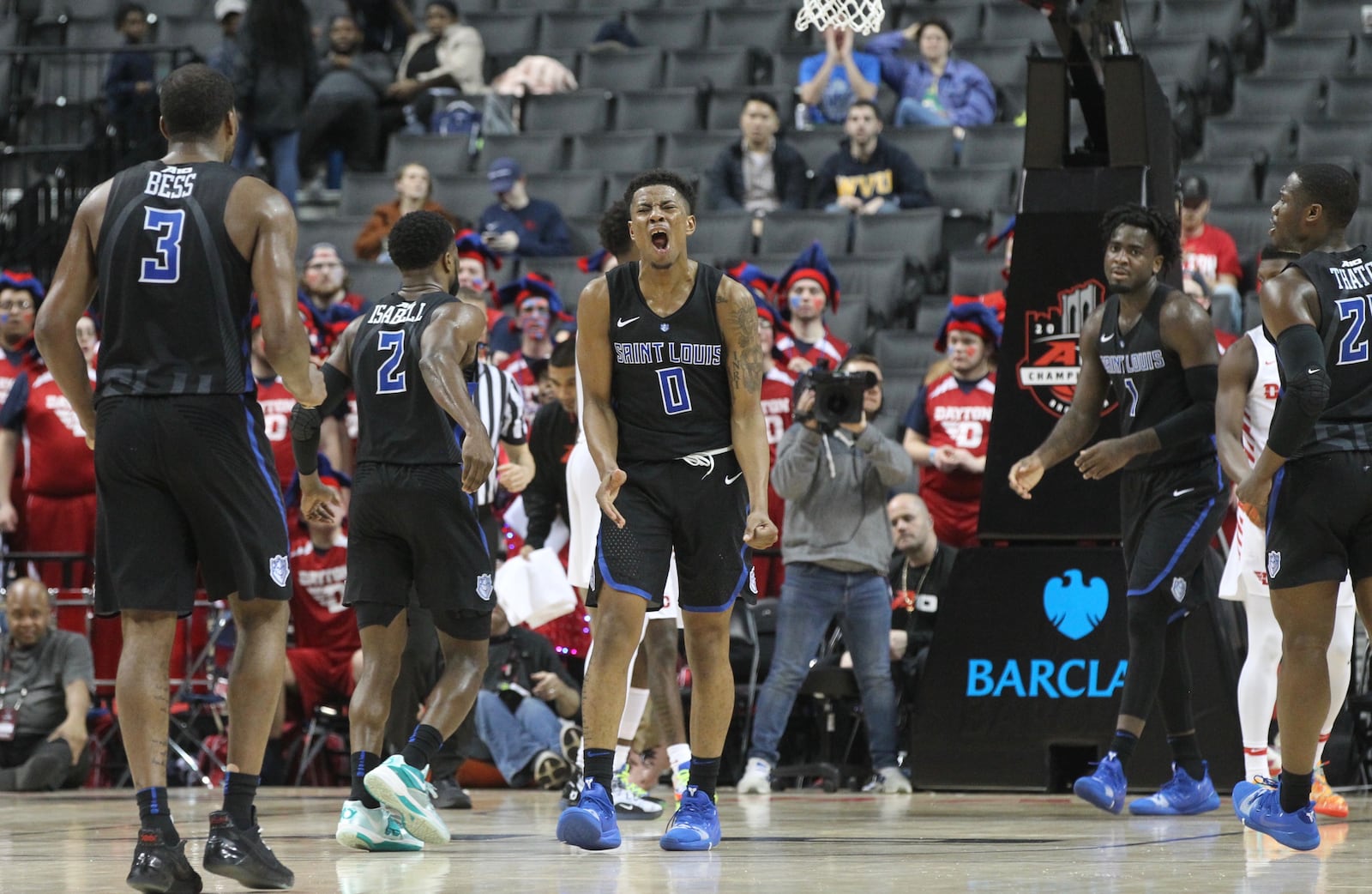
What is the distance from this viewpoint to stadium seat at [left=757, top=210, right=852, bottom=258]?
1354cm

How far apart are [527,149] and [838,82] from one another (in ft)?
8.50

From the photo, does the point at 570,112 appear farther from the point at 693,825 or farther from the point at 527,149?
the point at 693,825

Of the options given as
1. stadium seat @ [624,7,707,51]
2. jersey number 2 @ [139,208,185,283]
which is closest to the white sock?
jersey number 2 @ [139,208,185,283]

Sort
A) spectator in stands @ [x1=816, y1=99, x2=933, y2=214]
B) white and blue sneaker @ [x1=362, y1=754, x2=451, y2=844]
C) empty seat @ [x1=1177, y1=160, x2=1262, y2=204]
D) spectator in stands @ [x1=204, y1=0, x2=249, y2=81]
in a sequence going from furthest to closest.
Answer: spectator in stands @ [x1=204, y1=0, x2=249, y2=81]
spectator in stands @ [x1=816, y1=99, x2=933, y2=214]
empty seat @ [x1=1177, y1=160, x2=1262, y2=204]
white and blue sneaker @ [x1=362, y1=754, x2=451, y2=844]

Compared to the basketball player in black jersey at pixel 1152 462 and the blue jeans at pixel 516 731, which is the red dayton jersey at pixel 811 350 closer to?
the blue jeans at pixel 516 731

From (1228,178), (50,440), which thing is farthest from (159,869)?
(1228,178)

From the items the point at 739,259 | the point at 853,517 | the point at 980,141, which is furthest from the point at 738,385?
the point at 980,141

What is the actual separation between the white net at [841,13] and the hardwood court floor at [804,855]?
361cm

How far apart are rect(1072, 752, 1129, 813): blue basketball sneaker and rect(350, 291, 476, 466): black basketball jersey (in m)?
2.70

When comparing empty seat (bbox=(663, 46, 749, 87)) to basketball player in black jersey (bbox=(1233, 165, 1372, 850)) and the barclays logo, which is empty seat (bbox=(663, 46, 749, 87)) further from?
basketball player in black jersey (bbox=(1233, 165, 1372, 850))

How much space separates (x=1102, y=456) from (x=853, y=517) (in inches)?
97.6

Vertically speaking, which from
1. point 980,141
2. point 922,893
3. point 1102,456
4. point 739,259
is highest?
point 980,141

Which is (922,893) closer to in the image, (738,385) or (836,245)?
(738,385)

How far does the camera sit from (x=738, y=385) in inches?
247
